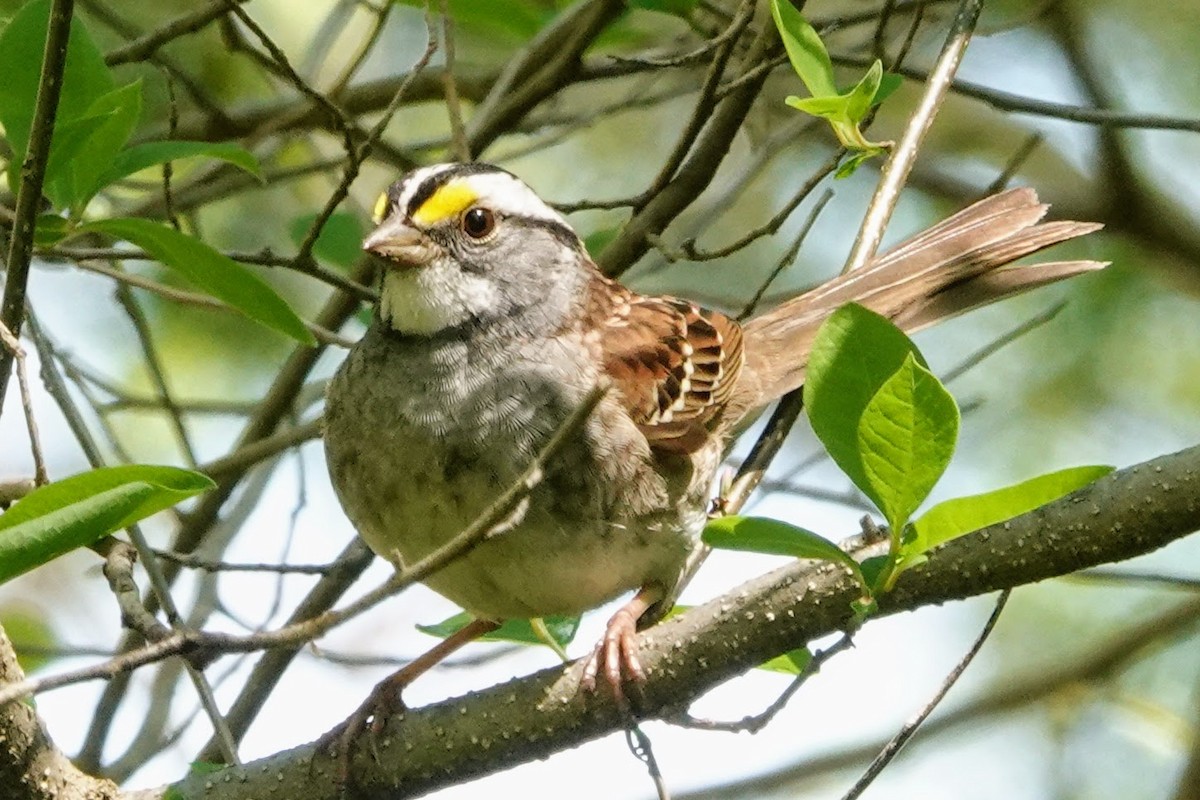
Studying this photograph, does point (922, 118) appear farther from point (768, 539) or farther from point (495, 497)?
point (768, 539)

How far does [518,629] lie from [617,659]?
0.55 metres

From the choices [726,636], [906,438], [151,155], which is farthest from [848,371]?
[151,155]

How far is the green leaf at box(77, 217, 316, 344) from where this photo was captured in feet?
8.61

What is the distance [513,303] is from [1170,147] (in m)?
4.25

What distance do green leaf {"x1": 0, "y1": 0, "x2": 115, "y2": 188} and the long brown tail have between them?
180 centimetres

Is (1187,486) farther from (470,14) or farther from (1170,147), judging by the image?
(1170,147)

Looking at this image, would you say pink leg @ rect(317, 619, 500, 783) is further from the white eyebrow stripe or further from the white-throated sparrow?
the white eyebrow stripe

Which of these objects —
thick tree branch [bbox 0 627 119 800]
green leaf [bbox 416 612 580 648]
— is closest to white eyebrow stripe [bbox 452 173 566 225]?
green leaf [bbox 416 612 580 648]

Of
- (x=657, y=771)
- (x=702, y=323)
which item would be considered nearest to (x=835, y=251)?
(x=702, y=323)

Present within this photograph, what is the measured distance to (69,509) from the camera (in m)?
2.00

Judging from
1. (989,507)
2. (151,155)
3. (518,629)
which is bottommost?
(989,507)

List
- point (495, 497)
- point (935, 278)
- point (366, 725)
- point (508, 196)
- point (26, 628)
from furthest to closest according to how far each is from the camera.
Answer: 1. point (26, 628)
2. point (935, 278)
3. point (508, 196)
4. point (495, 497)
5. point (366, 725)

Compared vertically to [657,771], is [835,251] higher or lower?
higher

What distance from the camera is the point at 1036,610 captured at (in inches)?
266
